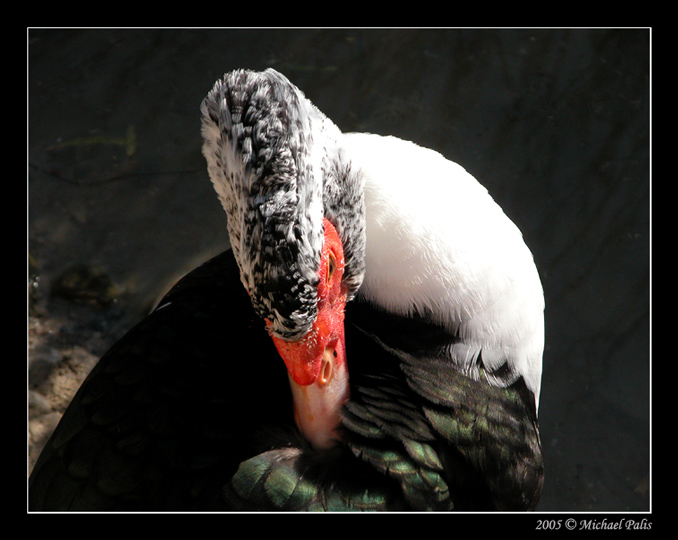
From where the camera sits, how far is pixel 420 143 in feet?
11.1

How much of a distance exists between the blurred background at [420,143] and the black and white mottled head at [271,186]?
A: 2025 millimetres

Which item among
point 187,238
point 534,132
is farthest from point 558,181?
point 187,238

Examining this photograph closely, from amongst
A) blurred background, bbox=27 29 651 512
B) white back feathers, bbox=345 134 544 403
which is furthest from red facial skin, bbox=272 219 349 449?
blurred background, bbox=27 29 651 512

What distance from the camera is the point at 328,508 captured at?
155 cm

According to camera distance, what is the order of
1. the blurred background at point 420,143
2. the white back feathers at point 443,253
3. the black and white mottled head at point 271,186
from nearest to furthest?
1. the black and white mottled head at point 271,186
2. the white back feathers at point 443,253
3. the blurred background at point 420,143

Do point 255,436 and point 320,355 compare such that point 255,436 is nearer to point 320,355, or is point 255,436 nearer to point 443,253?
point 320,355

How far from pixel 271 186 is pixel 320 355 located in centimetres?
42

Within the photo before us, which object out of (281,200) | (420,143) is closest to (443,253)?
(281,200)

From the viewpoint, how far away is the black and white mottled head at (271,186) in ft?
4.28

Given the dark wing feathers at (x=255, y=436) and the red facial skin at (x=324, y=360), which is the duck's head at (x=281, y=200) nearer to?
the red facial skin at (x=324, y=360)

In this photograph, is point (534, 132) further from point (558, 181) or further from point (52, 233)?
point (52, 233)

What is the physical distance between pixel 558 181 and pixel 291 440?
87.7 inches

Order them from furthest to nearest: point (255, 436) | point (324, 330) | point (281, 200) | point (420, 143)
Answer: point (420, 143) → point (255, 436) → point (324, 330) → point (281, 200)

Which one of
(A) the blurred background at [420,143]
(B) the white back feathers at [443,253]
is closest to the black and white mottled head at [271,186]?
(B) the white back feathers at [443,253]
